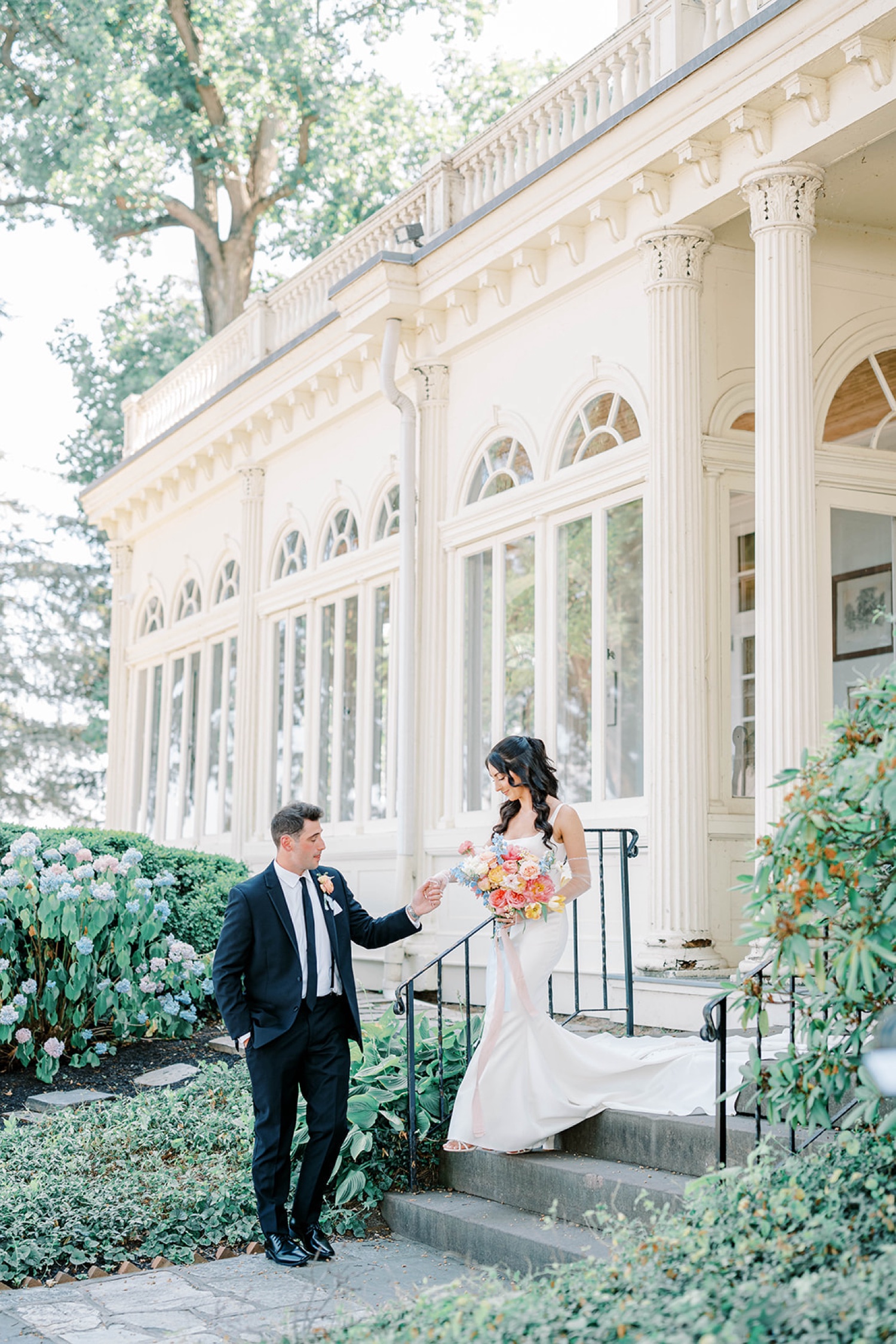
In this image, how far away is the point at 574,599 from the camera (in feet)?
32.8

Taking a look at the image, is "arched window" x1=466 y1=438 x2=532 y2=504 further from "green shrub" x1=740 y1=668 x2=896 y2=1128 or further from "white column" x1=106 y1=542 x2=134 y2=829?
"white column" x1=106 y1=542 x2=134 y2=829

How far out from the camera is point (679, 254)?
8914 millimetres

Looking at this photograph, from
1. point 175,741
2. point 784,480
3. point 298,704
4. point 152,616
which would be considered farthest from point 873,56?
point 152,616

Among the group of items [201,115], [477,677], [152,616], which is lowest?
[477,677]

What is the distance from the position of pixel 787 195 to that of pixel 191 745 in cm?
1027

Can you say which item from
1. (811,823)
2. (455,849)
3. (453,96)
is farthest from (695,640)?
(453,96)

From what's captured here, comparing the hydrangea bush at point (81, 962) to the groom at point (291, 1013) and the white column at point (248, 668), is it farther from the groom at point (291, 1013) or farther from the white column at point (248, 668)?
the white column at point (248, 668)

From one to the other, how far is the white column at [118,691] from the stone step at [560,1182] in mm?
12292

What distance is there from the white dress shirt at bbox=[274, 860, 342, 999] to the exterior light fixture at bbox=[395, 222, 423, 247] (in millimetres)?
6838

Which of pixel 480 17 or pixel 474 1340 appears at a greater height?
pixel 480 17

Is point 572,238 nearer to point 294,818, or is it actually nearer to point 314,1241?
point 294,818

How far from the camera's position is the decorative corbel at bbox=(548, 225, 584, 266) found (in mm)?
9648

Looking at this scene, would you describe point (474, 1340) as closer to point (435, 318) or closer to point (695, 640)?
point (695, 640)

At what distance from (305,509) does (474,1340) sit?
11001 mm
